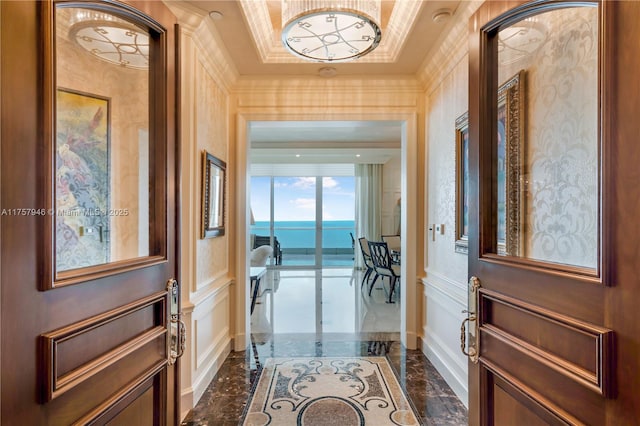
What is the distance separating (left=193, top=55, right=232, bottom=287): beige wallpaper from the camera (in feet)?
8.04

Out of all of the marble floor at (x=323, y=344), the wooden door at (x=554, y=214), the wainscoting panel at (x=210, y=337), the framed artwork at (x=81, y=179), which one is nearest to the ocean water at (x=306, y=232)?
the marble floor at (x=323, y=344)

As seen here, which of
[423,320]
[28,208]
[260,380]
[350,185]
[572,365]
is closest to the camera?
[28,208]

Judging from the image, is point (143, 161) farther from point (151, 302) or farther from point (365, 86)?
point (365, 86)

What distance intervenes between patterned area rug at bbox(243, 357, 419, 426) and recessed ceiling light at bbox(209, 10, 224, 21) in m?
2.73

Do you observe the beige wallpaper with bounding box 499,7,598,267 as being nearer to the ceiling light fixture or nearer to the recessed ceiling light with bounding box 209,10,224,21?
the ceiling light fixture

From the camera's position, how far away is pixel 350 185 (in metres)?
9.43

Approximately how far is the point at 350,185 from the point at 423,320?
251 inches

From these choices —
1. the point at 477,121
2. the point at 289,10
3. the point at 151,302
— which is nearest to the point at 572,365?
the point at 477,121

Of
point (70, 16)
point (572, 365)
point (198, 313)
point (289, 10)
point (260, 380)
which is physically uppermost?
point (289, 10)

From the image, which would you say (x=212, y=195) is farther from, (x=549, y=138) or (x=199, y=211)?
(x=549, y=138)

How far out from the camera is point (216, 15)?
2.27 metres

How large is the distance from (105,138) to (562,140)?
5.89 ft

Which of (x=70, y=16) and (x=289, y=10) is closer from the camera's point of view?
(x=70, y=16)

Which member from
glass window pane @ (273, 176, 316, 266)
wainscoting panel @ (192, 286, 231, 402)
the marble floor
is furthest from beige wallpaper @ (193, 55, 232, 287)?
glass window pane @ (273, 176, 316, 266)
